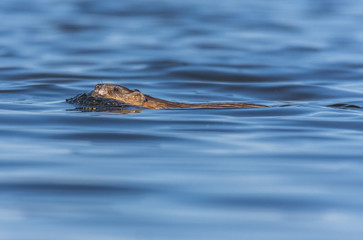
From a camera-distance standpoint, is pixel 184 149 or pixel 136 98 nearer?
pixel 184 149

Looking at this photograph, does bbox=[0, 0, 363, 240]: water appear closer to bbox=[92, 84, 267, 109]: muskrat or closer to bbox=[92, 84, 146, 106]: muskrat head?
bbox=[92, 84, 267, 109]: muskrat

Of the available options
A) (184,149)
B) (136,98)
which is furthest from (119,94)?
(184,149)

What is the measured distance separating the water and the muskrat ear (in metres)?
0.51

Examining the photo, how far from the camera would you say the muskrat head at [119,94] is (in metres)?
11.0

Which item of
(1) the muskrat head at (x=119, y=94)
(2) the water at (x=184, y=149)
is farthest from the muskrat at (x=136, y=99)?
(2) the water at (x=184, y=149)

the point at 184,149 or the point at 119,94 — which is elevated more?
the point at 119,94

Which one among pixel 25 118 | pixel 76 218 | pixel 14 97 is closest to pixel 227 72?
pixel 14 97

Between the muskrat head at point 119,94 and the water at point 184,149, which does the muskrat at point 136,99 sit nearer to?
the muskrat head at point 119,94

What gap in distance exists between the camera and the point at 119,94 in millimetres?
11094

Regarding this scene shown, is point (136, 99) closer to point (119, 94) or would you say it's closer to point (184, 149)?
point (119, 94)

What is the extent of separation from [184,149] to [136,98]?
11.7 ft

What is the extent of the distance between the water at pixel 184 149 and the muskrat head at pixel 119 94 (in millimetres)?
484

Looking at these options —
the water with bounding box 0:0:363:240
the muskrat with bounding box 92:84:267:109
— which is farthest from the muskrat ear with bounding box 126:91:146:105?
the water with bounding box 0:0:363:240

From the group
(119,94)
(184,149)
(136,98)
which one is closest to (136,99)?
(136,98)
